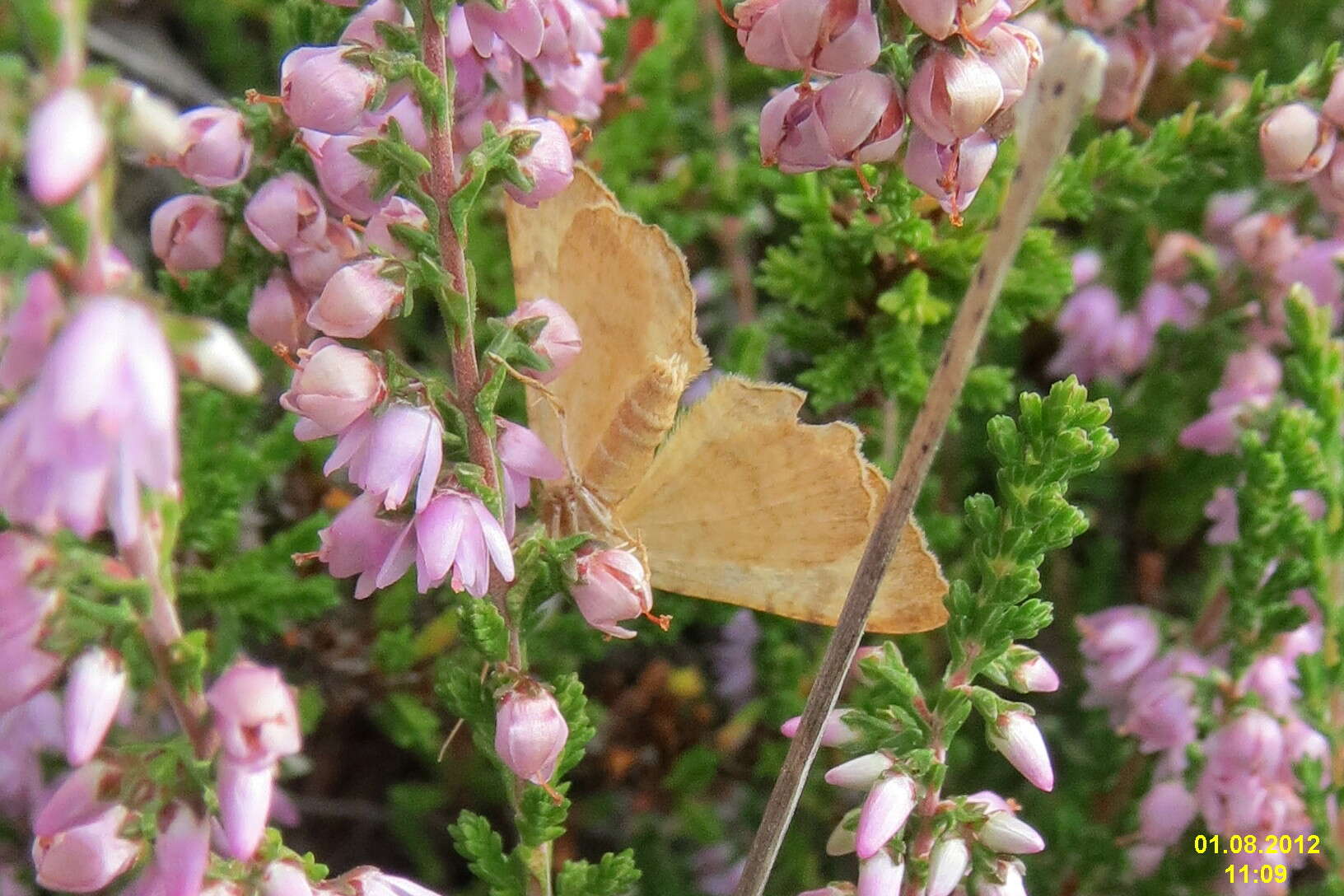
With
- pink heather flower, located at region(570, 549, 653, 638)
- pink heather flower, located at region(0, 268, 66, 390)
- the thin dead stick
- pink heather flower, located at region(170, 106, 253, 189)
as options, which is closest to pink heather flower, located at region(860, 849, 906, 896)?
the thin dead stick

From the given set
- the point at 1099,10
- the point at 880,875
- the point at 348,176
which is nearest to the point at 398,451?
the point at 348,176

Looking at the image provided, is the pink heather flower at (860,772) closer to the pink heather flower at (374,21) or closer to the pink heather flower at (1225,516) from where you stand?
the pink heather flower at (374,21)

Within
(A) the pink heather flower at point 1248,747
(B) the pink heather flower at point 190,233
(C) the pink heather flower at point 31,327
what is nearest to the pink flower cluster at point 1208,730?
(A) the pink heather flower at point 1248,747

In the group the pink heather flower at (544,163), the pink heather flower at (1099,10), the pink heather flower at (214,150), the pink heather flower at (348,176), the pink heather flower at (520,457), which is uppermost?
the pink heather flower at (1099,10)

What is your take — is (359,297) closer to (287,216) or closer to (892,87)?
(287,216)

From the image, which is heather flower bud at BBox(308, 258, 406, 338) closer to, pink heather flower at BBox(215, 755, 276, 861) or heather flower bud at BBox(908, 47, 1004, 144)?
pink heather flower at BBox(215, 755, 276, 861)
